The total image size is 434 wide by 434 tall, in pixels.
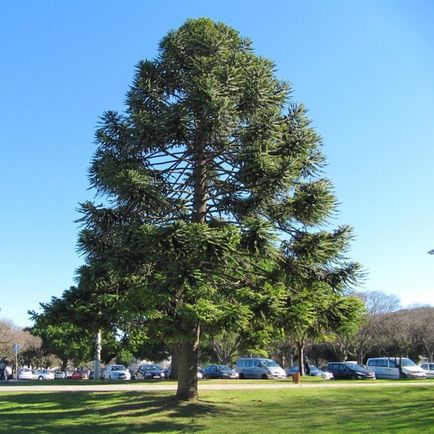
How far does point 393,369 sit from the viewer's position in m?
39.9

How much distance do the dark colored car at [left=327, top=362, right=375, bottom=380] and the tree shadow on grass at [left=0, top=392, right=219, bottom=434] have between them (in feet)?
69.7

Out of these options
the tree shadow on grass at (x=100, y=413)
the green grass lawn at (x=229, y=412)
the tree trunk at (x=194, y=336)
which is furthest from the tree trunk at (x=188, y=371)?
the green grass lawn at (x=229, y=412)

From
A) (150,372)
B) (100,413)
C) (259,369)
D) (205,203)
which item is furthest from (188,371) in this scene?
(150,372)

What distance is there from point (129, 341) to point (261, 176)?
340 inches

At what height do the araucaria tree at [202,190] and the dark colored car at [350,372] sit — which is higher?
the araucaria tree at [202,190]

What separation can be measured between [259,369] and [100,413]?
23.1m

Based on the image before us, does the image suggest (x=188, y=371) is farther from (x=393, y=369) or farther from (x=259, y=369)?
(x=393, y=369)

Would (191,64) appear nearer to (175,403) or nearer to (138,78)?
(138,78)

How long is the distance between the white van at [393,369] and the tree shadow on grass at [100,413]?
78.2 feet

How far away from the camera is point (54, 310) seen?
18875 millimetres

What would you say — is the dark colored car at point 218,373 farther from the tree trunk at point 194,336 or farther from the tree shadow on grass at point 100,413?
the tree trunk at point 194,336

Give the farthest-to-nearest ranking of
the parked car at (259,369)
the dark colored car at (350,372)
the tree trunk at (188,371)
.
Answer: the parked car at (259,369) < the dark colored car at (350,372) < the tree trunk at (188,371)

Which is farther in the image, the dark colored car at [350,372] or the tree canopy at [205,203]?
the dark colored car at [350,372]

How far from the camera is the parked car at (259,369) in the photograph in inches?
1528
